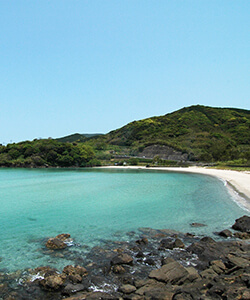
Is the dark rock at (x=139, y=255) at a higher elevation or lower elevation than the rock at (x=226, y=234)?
higher

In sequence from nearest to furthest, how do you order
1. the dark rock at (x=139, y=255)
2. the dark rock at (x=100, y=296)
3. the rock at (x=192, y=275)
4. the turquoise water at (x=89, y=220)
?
the dark rock at (x=100, y=296), the rock at (x=192, y=275), the dark rock at (x=139, y=255), the turquoise water at (x=89, y=220)

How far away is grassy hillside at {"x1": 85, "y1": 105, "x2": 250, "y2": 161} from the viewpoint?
10712cm

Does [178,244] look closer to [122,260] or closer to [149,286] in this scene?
[122,260]

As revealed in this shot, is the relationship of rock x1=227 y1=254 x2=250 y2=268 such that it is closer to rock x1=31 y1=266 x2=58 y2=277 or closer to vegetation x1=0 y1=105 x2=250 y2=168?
rock x1=31 y1=266 x2=58 y2=277

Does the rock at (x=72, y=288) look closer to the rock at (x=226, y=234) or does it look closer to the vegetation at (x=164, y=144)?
the rock at (x=226, y=234)

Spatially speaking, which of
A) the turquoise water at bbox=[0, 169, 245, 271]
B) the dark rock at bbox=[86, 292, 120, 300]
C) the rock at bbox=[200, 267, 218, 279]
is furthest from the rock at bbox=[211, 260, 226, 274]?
the turquoise water at bbox=[0, 169, 245, 271]

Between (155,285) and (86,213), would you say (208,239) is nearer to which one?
(155,285)

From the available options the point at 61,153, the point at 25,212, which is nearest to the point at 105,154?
the point at 61,153

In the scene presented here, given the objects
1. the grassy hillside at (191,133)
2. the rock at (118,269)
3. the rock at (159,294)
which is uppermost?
the grassy hillside at (191,133)

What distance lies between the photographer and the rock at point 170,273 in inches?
288

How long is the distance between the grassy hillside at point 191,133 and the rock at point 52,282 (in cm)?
8220

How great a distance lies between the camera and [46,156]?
94.4m

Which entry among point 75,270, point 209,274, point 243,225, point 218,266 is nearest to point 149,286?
point 209,274

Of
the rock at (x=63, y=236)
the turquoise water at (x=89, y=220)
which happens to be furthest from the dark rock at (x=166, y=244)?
the rock at (x=63, y=236)
